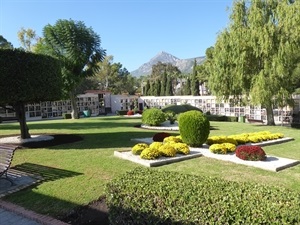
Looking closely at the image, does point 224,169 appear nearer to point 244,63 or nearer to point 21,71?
point 21,71

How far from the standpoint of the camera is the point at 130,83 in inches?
2539

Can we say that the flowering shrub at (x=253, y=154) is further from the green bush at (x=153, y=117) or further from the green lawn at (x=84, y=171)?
the green bush at (x=153, y=117)

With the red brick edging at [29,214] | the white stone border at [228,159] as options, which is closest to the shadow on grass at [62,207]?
the red brick edging at [29,214]

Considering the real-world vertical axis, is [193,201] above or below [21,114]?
below

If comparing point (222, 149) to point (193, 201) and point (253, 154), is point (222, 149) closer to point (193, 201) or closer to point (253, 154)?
point (253, 154)

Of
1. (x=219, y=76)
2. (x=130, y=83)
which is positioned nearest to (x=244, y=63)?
(x=219, y=76)

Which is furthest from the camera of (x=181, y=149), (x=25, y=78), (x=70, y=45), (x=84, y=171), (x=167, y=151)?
(x=70, y=45)

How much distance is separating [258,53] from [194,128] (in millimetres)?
11066

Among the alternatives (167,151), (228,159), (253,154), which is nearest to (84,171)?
(167,151)

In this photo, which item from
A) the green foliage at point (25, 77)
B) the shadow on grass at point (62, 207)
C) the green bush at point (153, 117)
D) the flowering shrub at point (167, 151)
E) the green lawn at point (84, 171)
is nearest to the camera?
the shadow on grass at point (62, 207)

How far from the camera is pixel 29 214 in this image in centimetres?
527

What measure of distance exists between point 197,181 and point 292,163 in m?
5.55

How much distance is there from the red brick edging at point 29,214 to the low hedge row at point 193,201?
137 cm

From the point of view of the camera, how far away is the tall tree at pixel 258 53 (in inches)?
707
